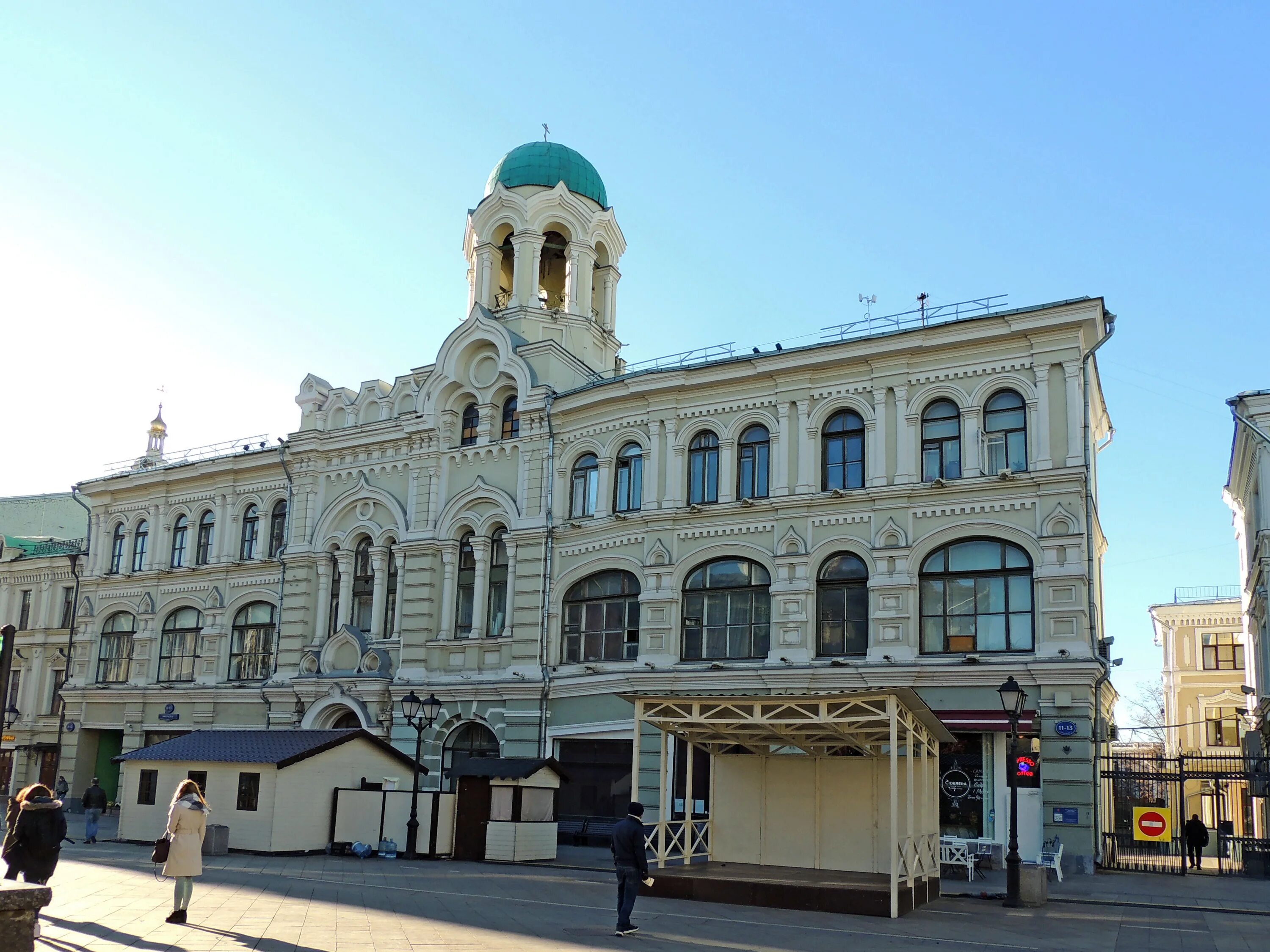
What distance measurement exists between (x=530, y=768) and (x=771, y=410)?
11.1m

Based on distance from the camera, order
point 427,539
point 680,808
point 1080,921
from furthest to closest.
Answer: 1. point 427,539
2. point 680,808
3. point 1080,921

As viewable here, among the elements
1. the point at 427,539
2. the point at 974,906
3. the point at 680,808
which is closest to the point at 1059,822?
the point at 974,906

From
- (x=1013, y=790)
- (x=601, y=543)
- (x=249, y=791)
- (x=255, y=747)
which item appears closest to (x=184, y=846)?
(x=249, y=791)

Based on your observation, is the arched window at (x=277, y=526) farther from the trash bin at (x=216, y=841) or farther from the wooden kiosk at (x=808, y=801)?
the wooden kiosk at (x=808, y=801)

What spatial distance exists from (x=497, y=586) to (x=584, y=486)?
162 inches

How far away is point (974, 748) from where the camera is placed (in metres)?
27.6

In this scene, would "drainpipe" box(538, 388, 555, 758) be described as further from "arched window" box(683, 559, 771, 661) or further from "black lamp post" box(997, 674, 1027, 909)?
"black lamp post" box(997, 674, 1027, 909)

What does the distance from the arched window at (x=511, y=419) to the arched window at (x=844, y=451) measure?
10.0m

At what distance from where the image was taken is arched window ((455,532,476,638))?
121 ft

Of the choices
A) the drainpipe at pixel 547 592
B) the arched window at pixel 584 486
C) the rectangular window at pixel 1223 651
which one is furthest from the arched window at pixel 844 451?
the rectangular window at pixel 1223 651

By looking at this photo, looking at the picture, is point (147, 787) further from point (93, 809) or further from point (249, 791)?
point (249, 791)

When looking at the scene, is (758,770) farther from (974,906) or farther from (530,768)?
(530,768)

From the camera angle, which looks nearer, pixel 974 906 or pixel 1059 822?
pixel 974 906

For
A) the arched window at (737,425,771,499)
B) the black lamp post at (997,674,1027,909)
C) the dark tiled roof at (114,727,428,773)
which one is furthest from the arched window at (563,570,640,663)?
the black lamp post at (997,674,1027,909)
